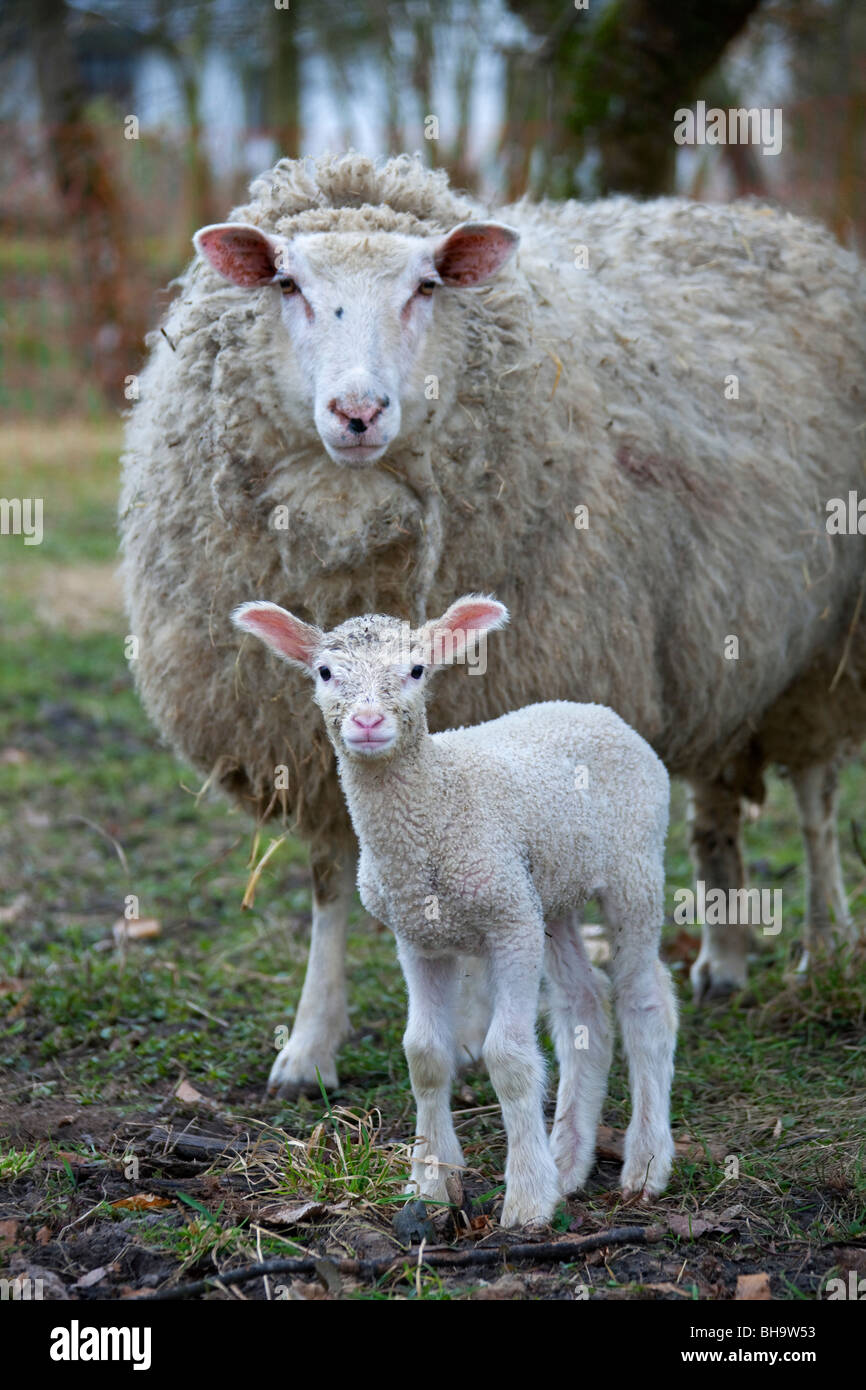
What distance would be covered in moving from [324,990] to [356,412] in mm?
1803

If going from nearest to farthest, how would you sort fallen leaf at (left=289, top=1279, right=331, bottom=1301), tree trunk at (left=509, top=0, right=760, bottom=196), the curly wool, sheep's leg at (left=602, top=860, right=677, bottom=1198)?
fallen leaf at (left=289, top=1279, right=331, bottom=1301)
sheep's leg at (left=602, top=860, right=677, bottom=1198)
the curly wool
tree trunk at (left=509, top=0, right=760, bottom=196)

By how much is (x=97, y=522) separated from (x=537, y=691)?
7543mm

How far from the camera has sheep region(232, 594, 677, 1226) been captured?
9.61ft

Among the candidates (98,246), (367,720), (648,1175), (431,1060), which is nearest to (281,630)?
(367,720)

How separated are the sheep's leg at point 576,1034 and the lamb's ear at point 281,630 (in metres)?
0.88

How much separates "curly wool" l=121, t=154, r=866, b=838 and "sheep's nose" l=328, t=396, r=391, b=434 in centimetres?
29

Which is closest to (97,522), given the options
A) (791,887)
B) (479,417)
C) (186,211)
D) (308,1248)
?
(186,211)

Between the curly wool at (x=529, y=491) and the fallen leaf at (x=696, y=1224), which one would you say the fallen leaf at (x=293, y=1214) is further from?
the curly wool at (x=529, y=491)

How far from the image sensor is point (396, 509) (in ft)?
12.2

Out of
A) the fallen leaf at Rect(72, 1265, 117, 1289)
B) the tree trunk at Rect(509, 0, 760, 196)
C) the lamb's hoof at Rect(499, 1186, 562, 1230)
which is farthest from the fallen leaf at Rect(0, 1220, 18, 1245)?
the tree trunk at Rect(509, 0, 760, 196)

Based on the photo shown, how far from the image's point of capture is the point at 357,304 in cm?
356

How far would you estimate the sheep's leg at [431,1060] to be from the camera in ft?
10.1

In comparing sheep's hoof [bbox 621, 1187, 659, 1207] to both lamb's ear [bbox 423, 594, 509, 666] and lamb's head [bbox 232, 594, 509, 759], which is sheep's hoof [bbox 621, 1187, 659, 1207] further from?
lamb's ear [bbox 423, 594, 509, 666]

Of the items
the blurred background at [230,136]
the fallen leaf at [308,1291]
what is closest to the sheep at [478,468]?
the fallen leaf at [308,1291]
